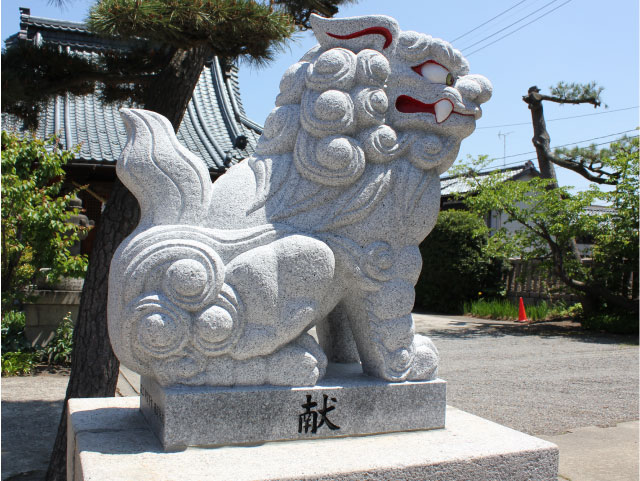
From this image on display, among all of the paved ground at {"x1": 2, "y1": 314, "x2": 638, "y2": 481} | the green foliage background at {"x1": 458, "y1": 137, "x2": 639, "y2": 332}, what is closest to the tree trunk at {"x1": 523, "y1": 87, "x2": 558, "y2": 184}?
the green foliage background at {"x1": 458, "y1": 137, "x2": 639, "y2": 332}

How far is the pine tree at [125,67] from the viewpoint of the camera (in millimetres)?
2854

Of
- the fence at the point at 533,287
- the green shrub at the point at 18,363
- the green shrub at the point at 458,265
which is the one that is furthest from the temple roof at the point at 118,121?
the fence at the point at 533,287

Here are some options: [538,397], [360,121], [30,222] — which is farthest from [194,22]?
[538,397]

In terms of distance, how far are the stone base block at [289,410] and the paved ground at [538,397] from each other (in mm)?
1574

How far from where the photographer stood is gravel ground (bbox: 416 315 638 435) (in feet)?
Result: 16.3

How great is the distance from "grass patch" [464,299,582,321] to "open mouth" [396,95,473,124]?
979 centimetres

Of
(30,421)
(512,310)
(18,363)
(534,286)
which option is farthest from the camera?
(534,286)

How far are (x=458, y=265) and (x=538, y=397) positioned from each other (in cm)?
724

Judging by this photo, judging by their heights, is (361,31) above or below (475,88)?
above

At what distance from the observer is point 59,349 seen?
6.77 meters

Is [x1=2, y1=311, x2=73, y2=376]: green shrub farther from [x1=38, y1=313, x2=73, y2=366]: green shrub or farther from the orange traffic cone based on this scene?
the orange traffic cone

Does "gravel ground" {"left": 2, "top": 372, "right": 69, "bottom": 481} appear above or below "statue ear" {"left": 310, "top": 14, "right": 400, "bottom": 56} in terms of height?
below

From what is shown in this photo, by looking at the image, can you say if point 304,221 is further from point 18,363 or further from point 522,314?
point 522,314

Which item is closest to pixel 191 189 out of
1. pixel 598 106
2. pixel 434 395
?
pixel 434 395
